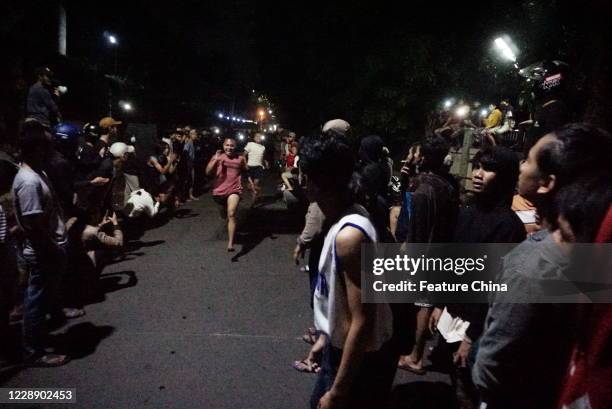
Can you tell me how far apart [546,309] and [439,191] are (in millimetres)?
2044

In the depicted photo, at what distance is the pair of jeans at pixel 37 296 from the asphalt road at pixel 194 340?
26 cm

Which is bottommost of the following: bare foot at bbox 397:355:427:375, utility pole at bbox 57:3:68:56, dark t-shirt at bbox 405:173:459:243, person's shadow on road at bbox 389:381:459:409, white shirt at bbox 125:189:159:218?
person's shadow on road at bbox 389:381:459:409

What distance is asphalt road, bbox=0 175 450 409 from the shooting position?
3.39 meters

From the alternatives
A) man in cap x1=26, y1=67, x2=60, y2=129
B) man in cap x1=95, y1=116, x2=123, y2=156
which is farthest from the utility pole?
man in cap x1=95, y1=116, x2=123, y2=156

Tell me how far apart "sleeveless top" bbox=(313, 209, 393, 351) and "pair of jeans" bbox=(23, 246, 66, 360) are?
3.00 metres

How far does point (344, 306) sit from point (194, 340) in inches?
115

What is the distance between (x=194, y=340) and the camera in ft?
13.8

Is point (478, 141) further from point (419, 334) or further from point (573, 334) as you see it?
point (573, 334)

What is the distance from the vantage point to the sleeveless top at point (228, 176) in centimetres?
714

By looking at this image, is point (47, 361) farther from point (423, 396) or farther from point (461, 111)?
point (461, 111)

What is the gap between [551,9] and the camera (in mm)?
7895

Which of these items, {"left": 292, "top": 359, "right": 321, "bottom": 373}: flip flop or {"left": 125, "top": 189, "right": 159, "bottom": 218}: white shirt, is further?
{"left": 125, "top": 189, "right": 159, "bottom": 218}: white shirt

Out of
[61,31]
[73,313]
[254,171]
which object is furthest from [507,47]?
[61,31]

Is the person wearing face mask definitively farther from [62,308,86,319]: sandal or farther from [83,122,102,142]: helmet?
[62,308,86,319]: sandal
